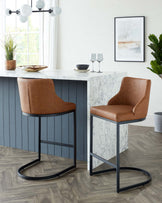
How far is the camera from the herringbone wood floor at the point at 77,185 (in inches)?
123

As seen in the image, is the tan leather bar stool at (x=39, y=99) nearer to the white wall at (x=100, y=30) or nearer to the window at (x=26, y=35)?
the white wall at (x=100, y=30)

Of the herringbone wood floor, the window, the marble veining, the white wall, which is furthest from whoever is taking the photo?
the window

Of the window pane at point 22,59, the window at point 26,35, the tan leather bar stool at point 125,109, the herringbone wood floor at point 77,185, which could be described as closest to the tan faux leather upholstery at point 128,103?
the tan leather bar stool at point 125,109

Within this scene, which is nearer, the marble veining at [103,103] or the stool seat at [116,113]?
the stool seat at [116,113]

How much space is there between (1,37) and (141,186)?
5.27m

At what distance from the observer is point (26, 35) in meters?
7.28

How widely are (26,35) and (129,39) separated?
2361 mm

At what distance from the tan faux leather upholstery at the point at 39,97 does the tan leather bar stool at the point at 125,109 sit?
435 mm

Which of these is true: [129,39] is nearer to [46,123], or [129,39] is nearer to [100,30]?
[100,30]

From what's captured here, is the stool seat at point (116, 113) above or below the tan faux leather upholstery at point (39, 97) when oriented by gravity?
below

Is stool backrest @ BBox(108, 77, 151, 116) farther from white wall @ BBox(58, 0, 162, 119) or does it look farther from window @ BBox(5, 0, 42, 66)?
window @ BBox(5, 0, 42, 66)

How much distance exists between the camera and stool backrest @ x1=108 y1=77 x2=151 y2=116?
347 cm

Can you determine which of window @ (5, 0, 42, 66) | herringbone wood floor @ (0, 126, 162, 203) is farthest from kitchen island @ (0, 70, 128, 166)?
window @ (5, 0, 42, 66)

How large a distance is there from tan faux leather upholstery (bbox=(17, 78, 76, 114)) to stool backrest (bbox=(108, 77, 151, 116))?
726mm
